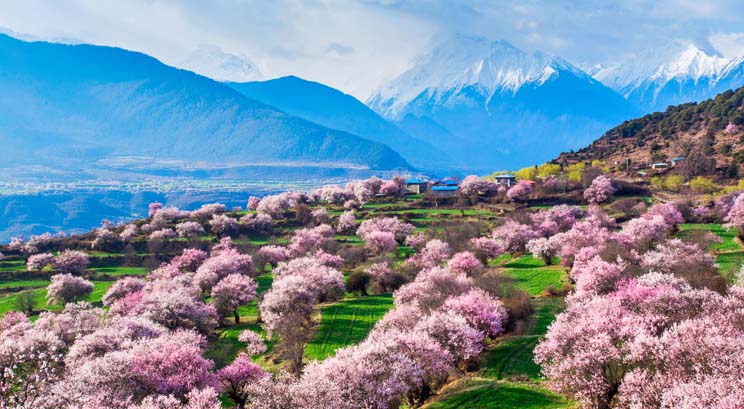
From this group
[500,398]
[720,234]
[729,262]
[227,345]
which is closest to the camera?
[500,398]

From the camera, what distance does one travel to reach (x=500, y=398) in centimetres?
2584

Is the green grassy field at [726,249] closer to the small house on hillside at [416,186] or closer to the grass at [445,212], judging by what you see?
the grass at [445,212]

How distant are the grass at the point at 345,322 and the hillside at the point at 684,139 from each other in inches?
3952

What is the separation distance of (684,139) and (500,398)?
15924 centimetres

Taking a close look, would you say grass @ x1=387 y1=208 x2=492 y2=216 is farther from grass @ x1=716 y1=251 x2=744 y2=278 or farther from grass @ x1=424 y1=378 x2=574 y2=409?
grass @ x1=424 y1=378 x2=574 y2=409

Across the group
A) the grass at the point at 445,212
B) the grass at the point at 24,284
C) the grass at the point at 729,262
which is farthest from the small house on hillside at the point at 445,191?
the grass at the point at 24,284

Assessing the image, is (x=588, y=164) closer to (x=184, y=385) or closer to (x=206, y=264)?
(x=206, y=264)

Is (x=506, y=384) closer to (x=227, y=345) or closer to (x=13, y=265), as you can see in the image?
(x=227, y=345)

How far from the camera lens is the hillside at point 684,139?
131462 mm

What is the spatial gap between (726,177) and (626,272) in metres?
94.6

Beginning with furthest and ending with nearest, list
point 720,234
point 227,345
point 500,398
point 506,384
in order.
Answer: point 720,234 → point 227,345 → point 506,384 → point 500,398

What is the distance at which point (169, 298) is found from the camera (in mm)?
46250

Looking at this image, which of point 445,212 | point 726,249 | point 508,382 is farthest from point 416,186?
point 508,382

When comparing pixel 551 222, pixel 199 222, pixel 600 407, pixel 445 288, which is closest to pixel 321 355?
pixel 445 288
